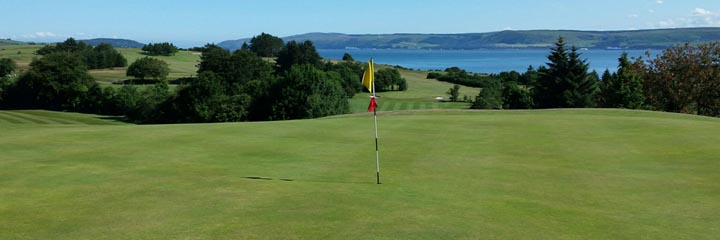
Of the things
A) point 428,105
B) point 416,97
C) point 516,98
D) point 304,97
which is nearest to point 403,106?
point 428,105

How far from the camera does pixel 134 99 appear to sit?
88375 mm

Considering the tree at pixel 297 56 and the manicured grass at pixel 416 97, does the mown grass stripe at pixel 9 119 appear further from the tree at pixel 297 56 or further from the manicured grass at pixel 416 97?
the tree at pixel 297 56

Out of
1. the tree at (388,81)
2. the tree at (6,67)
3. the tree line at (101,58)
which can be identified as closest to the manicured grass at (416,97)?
the tree at (388,81)

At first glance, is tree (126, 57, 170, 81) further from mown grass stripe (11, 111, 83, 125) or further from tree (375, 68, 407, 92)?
tree (375, 68, 407, 92)

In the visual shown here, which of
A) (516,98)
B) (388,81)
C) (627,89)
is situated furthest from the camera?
(388,81)

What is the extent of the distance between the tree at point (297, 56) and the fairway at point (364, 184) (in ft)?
376

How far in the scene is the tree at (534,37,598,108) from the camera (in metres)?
71.3

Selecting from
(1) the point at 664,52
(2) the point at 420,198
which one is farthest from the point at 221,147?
(1) the point at 664,52

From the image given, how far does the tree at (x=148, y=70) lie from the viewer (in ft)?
403

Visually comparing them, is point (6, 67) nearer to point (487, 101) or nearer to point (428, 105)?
point (428, 105)

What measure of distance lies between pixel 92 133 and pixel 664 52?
2199 inches

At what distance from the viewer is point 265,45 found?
18325 centimetres

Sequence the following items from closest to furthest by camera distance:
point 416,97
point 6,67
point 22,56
Answer: point 416,97 < point 6,67 < point 22,56

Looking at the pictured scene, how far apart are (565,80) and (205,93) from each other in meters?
50.1
